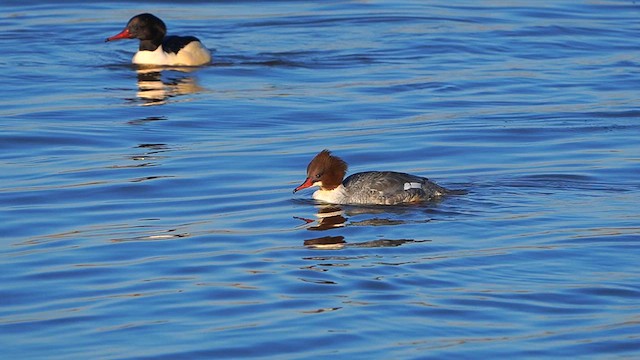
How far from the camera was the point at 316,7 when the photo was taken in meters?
24.5

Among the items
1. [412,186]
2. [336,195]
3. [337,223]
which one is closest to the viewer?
[337,223]

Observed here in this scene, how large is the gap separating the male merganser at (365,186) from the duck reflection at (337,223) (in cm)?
10

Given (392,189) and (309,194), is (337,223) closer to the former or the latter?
(392,189)

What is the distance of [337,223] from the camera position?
38.6ft

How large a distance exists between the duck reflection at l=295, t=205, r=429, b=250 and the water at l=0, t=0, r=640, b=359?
0.03 metres

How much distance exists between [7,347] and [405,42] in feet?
44.6

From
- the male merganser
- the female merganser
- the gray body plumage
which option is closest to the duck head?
the male merganser

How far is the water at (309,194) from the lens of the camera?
29.2ft

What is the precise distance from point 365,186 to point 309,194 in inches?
36.4

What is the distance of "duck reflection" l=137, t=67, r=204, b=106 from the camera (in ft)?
58.9

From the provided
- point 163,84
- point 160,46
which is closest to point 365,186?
point 163,84

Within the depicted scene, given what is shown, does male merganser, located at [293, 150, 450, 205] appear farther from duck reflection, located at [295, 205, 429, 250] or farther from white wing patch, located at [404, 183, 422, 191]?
duck reflection, located at [295, 205, 429, 250]

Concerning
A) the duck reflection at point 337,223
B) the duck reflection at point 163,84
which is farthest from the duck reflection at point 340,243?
the duck reflection at point 163,84

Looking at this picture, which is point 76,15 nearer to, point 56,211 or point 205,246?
point 56,211
